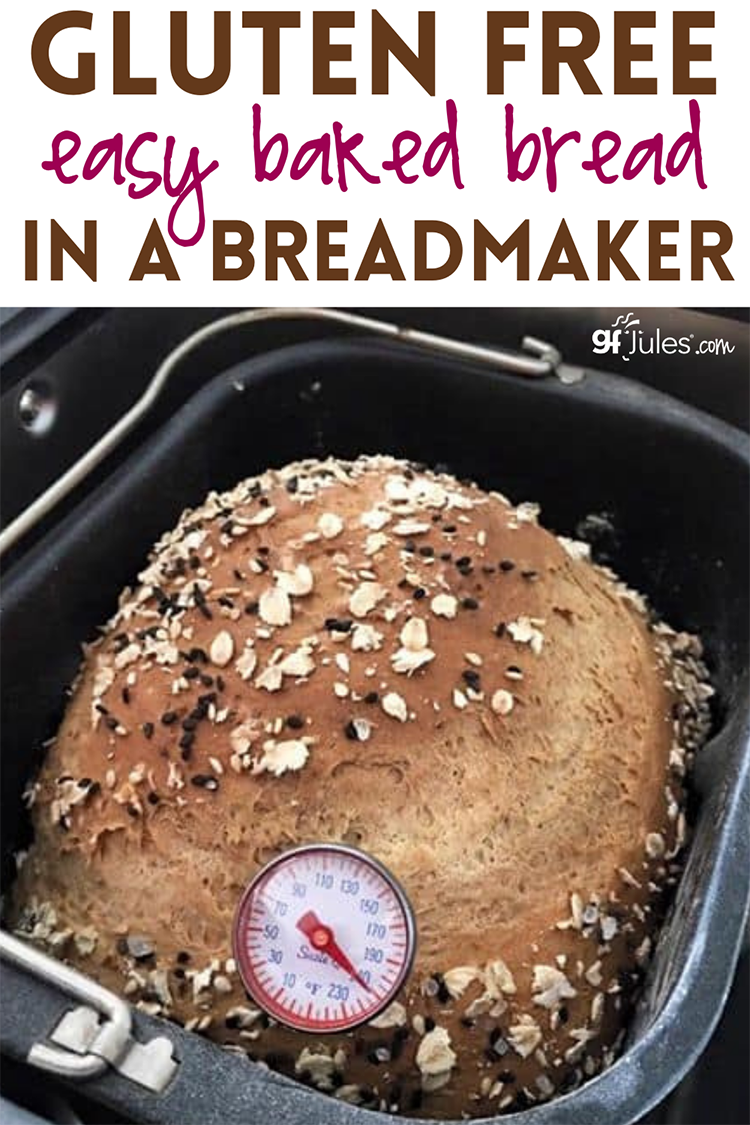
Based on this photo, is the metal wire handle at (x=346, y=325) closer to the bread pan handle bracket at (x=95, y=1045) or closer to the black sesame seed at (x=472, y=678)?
the black sesame seed at (x=472, y=678)

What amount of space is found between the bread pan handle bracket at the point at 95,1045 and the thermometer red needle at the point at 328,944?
0.12 m

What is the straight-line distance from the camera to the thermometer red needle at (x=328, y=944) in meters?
0.91

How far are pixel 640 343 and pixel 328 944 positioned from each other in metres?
0.75

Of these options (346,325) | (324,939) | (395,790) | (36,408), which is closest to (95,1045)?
(324,939)

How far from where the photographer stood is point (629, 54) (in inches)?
47.4

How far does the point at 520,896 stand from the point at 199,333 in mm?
661

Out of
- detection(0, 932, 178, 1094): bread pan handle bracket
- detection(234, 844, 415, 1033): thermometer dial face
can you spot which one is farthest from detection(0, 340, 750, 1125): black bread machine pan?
detection(0, 932, 178, 1094): bread pan handle bracket

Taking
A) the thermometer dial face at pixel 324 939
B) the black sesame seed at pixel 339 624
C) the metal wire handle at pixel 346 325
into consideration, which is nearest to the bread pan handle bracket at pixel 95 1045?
the thermometer dial face at pixel 324 939

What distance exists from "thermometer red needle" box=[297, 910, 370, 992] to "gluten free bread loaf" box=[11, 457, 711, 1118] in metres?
0.06

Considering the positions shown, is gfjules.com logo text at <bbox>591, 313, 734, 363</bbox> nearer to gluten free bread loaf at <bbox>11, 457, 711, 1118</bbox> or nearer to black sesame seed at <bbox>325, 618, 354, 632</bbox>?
gluten free bread loaf at <bbox>11, 457, 711, 1118</bbox>

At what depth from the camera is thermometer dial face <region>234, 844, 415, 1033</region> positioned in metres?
0.91

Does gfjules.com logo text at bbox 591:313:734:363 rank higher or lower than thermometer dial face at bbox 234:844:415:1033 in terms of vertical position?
higher

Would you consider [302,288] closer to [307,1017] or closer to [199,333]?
[199,333]

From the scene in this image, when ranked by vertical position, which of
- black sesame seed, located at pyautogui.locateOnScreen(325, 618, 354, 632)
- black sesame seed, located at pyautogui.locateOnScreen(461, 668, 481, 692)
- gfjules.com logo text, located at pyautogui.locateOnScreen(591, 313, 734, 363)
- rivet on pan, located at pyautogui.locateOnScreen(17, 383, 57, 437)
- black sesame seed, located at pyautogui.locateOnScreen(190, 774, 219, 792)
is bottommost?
black sesame seed, located at pyautogui.locateOnScreen(190, 774, 219, 792)
